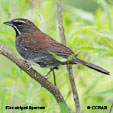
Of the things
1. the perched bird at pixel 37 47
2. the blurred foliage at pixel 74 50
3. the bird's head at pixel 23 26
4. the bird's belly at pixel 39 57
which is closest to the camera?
the blurred foliage at pixel 74 50

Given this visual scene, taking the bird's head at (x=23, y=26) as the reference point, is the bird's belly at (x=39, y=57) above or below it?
below

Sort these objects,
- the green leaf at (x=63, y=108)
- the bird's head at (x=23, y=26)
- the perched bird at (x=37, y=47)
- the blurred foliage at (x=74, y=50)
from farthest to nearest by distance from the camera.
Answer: the bird's head at (x=23, y=26) → the perched bird at (x=37, y=47) → the blurred foliage at (x=74, y=50) → the green leaf at (x=63, y=108)

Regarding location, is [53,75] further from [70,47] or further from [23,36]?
[23,36]

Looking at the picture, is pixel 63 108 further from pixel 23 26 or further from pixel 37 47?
pixel 23 26

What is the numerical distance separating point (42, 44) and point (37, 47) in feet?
0.25

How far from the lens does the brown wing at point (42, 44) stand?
14.0ft

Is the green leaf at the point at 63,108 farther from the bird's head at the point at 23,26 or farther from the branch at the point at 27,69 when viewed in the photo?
the bird's head at the point at 23,26

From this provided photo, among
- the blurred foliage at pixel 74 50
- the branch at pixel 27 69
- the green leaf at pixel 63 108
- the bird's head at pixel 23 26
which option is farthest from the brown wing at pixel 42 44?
the green leaf at pixel 63 108

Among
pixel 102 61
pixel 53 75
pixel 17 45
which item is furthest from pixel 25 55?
pixel 102 61

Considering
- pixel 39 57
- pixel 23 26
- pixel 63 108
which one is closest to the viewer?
pixel 63 108

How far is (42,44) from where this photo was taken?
4.56 meters

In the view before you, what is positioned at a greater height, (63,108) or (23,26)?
(23,26)

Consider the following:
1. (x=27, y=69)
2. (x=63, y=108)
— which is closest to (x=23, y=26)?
(x=27, y=69)

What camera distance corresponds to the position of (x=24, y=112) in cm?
339
